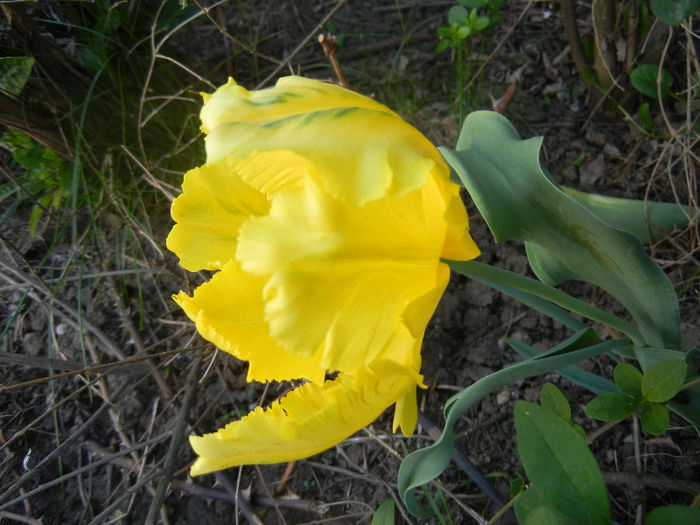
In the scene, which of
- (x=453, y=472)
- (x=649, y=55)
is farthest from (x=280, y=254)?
(x=649, y=55)

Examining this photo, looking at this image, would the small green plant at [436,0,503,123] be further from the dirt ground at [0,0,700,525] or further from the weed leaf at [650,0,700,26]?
the weed leaf at [650,0,700,26]

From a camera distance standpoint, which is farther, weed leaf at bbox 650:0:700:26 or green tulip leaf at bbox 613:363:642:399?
weed leaf at bbox 650:0:700:26

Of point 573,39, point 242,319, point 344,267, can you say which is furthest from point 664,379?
point 573,39

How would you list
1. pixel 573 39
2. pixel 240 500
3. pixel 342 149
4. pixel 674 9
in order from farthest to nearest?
1. pixel 573 39
2. pixel 240 500
3. pixel 674 9
4. pixel 342 149

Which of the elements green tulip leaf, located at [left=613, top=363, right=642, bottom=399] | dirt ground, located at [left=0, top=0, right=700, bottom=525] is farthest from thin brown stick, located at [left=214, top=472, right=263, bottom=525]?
green tulip leaf, located at [left=613, top=363, right=642, bottom=399]

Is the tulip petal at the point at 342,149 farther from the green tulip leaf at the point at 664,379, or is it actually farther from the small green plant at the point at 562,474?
the green tulip leaf at the point at 664,379

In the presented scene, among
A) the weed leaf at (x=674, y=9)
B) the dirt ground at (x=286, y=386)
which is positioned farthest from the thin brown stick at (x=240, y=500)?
the weed leaf at (x=674, y=9)

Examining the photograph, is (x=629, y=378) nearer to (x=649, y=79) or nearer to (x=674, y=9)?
(x=674, y=9)
